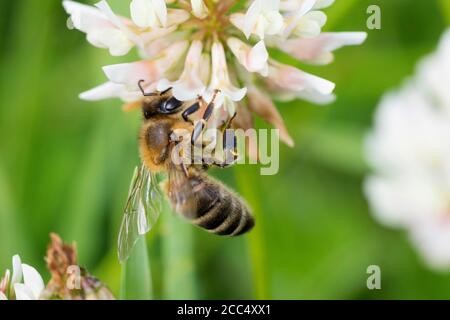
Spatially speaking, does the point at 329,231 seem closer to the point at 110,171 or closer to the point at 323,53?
the point at 110,171

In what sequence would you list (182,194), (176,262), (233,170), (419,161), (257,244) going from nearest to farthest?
(182,194), (257,244), (176,262), (233,170), (419,161)

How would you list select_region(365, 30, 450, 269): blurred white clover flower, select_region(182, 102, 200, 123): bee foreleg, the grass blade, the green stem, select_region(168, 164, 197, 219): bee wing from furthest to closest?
1. select_region(365, 30, 450, 269): blurred white clover flower
2. the grass blade
3. the green stem
4. select_region(182, 102, 200, 123): bee foreleg
5. select_region(168, 164, 197, 219): bee wing

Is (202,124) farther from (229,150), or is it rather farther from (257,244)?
A: (257,244)

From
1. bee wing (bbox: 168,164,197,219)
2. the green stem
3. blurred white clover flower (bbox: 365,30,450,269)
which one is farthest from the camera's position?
blurred white clover flower (bbox: 365,30,450,269)

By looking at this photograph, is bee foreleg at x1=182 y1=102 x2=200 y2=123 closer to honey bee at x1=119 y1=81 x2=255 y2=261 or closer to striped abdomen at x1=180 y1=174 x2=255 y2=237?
honey bee at x1=119 y1=81 x2=255 y2=261

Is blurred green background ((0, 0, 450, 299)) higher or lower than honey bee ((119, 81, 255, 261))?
higher

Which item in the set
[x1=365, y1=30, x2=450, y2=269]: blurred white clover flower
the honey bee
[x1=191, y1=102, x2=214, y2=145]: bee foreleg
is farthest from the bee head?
[x1=365, y1=30, x2=450, y2=269]: blurred white clover flower

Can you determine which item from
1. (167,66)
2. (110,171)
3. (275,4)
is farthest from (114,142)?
(275,4)

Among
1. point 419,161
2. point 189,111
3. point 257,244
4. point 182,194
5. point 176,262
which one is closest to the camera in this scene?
point 182,194

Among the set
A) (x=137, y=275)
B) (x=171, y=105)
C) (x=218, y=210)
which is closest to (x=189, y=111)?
(x=171, y=105)
